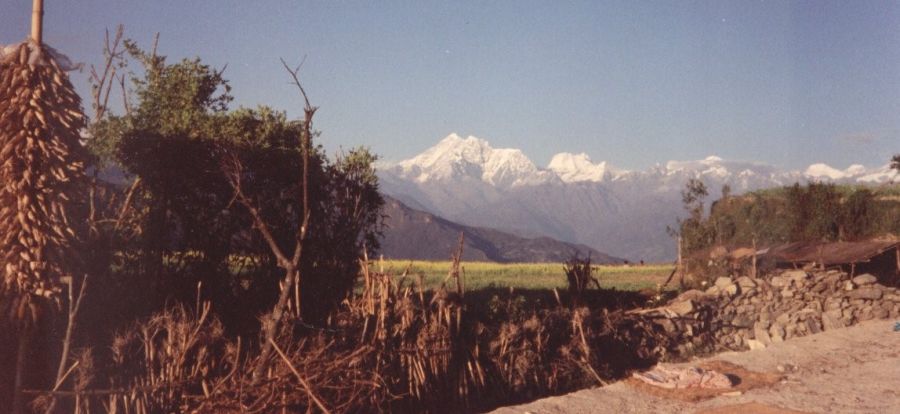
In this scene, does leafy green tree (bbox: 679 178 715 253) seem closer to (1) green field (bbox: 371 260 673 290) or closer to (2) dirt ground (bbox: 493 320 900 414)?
(1) green field (bbox: 371 260 673 290)

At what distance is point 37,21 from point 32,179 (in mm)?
1596

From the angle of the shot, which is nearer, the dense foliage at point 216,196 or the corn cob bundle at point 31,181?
the corn cob bundle at point 31,181

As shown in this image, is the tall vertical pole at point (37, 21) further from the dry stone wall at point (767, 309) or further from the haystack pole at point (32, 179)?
the dry stone wall at point (767, 309)

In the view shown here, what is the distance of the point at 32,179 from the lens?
20.6 ft

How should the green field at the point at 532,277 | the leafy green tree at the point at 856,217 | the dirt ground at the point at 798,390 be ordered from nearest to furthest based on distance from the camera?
1. the dirt ground at the point at 798,390
2. the leafy green tree at the point at 856,217
3. the green field at the point at 532,277

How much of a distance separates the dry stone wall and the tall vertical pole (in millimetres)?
13287

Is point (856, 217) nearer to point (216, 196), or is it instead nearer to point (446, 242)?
point (216, 196)

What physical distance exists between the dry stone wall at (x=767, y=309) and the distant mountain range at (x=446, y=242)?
142 metres

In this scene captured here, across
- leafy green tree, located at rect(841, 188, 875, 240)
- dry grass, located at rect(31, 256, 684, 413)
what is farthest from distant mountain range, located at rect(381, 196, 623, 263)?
dry grass, located at rect(31, 256, 684, 413)

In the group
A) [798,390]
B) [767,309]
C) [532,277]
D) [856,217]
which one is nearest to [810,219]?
[856,217]

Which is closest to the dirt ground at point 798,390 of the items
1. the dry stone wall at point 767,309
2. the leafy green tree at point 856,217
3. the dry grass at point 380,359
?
the dry grass at point 380,359

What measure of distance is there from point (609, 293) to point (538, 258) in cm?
15184

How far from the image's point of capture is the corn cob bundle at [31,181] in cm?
625

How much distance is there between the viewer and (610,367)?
13859mm
